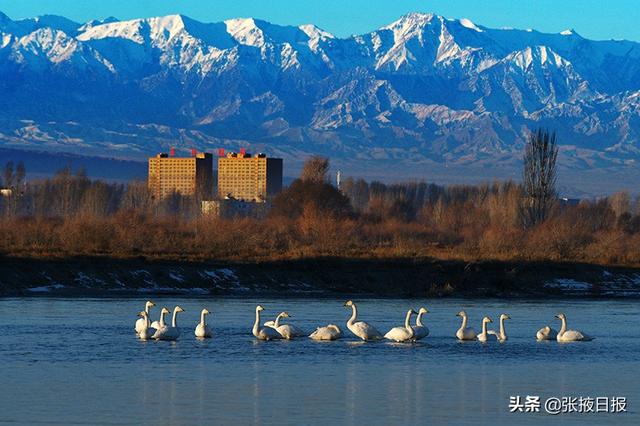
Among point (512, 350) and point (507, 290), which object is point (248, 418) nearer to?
point (512, 350)

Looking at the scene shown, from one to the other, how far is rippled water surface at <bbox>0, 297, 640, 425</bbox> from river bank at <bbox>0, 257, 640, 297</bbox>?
1488 centimetres

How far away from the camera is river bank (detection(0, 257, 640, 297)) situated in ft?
214

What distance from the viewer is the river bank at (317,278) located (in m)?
65.2

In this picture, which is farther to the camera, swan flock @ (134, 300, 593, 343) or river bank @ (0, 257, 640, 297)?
river bank @ (0, 257, 640, 297)

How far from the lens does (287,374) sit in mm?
32562

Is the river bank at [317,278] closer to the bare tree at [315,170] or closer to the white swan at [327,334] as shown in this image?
Result: the white swan at [327,334]

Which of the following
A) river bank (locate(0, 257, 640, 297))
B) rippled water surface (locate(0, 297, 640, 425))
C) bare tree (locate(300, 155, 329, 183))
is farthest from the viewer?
bare tree (locate(300, 155, 329, 183))

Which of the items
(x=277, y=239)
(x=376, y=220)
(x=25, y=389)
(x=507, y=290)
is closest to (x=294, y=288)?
(x=507, y=290)

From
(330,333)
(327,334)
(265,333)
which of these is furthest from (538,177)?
(265,333)

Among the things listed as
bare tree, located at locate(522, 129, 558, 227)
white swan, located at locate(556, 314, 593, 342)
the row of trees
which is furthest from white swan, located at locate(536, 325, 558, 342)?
bare tree, located at locate(522, 129, 558, 227)

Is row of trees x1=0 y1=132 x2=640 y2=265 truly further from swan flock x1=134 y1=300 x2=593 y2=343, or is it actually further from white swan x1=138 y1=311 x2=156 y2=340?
swan flock x1=134 y1=300 x2=593 y2=343

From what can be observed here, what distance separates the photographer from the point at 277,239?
297 ft

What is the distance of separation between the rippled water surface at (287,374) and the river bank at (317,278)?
14882 mm

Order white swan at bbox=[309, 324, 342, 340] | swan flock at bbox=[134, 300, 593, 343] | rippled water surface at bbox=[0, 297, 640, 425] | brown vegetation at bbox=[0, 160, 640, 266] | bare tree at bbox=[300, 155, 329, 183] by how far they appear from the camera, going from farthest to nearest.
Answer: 1. bare tree at bbox=[300, 155, 329, 183]
2. brown vegetation at bbox=[0, 160, 640, 266]
3. white swan at bbox=[309, 324, 342, 340]
4. swan flock at bbox=[134, 300, 593, 343]
5. rippled water surface at bbox=[0, 297, 640, 425]
